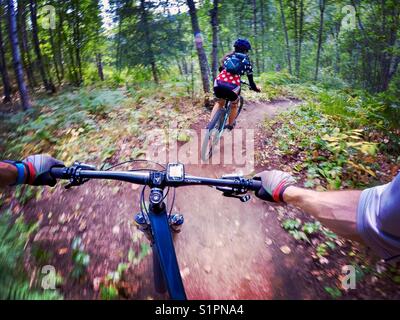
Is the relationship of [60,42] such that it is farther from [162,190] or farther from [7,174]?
[162,190]

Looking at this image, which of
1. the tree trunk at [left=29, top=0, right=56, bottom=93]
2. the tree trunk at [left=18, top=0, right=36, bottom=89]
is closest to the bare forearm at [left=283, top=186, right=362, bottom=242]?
the tree trunk at [left=29, top=0, right=56, bottom=93]

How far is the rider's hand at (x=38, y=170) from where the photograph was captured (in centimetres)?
217

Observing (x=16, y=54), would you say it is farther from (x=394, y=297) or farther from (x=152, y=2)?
(x=394, y=297)

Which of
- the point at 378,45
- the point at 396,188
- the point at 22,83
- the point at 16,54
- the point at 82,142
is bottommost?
the point at 378,45

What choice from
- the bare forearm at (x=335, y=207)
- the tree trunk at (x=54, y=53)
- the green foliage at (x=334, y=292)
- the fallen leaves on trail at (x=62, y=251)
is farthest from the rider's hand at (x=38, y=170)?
the tree trunk at (x=54, y=53)

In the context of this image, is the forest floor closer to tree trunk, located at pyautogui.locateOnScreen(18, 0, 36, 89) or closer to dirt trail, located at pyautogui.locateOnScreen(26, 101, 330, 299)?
dirt trail, located at pyautogui.locateOnScreen(26, 101, 330, 299)

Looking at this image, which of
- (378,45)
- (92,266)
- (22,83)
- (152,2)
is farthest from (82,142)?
(378,45)

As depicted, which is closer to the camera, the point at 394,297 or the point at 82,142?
the point at 394,297

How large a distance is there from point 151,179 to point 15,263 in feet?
10.1

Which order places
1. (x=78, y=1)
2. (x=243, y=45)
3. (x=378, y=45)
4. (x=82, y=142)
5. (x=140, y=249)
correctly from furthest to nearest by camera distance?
(x=378, y=45)
(x=78, y=1)
(x=82, y=142)
(x=243, y=45)
(x=140, y=249)

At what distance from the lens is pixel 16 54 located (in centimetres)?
887

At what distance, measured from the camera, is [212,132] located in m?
6.65

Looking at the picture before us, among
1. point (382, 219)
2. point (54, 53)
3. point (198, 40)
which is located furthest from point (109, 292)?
point (54, 53)
